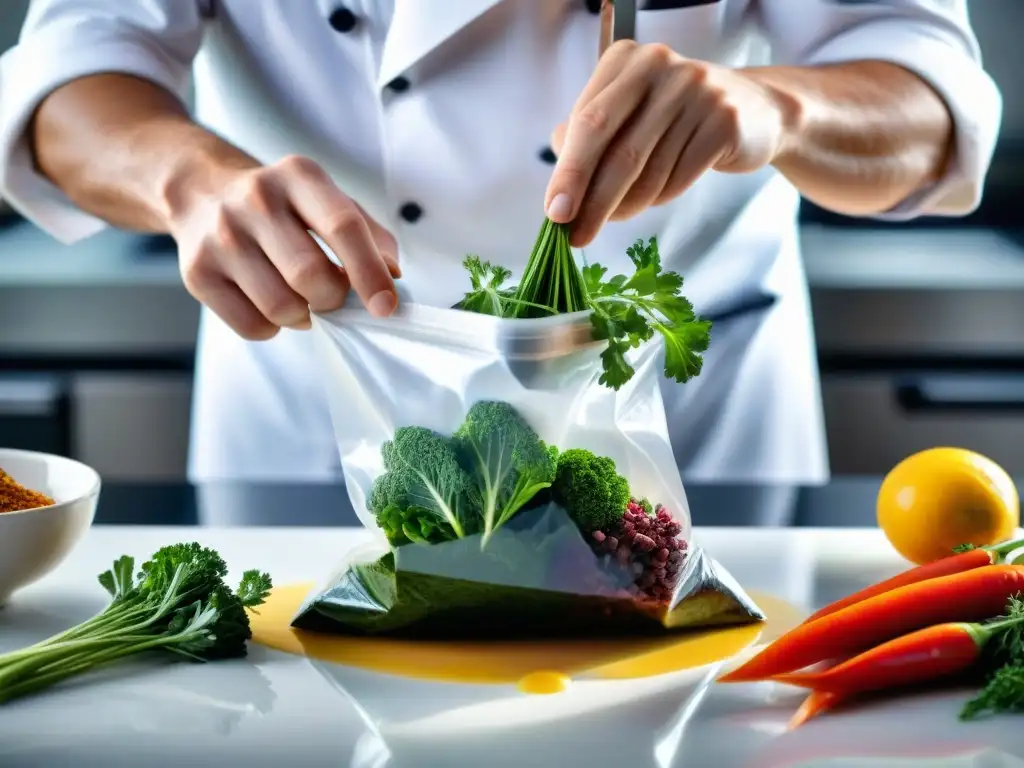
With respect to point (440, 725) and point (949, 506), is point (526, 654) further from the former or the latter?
point (949, 506)

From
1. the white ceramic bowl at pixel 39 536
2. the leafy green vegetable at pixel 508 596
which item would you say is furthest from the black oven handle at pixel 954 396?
the white ceramic bowl at pixel 39 536

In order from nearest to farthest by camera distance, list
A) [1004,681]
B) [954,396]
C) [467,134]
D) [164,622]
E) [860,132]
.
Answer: [1004,681] < [164,622] < [860,132] < [467,134] < [954,396]

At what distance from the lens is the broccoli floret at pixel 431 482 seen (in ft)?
2.86

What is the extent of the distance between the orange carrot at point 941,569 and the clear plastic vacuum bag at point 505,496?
66 mm

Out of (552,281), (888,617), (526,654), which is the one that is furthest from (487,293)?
(888,617)

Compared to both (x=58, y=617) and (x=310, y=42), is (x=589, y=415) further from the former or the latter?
(x=310, y=42)

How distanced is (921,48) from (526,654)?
0.79 meters

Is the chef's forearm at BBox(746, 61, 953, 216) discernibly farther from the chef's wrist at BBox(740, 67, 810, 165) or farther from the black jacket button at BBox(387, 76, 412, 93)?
the black jacket button at BBox(387, 76, 412, 93)

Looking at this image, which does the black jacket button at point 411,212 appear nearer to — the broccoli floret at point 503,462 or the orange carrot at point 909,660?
the broccoli floret at point 503,462

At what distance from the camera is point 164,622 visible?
34.7 inches

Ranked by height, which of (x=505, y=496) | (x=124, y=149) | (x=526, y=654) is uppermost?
(x=124, y=149)

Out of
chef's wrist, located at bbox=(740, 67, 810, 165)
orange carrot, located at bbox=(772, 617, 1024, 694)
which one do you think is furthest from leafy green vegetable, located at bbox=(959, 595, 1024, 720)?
chef's wrist, located at bbox=(740, 67, 810, 165)

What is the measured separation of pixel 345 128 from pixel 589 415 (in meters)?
0.57

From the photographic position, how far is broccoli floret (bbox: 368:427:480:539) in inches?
34.3
